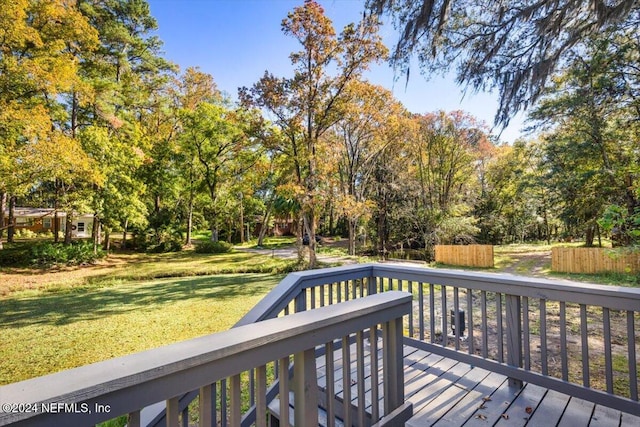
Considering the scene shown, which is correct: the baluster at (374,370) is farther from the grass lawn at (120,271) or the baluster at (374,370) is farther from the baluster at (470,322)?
the grass lawn at (120,271)

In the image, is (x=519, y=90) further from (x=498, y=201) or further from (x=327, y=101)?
(x=498, y=201)

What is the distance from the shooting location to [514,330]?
2031mm

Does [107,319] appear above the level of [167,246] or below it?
below

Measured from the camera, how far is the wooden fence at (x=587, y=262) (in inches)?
330

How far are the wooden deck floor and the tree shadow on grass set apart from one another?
18.5 feet

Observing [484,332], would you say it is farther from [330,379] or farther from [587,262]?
[587,262]

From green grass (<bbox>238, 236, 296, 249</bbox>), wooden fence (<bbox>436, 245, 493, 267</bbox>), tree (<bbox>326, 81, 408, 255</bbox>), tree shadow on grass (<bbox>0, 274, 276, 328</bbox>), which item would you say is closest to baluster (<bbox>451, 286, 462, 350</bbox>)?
tree shadow on grass (<bbox>0, 274, 276, 328</bbox>)

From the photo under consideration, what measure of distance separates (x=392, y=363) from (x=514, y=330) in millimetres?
1119

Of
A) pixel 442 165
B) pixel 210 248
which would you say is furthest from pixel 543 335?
pixel 210 248

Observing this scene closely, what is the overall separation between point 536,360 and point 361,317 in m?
3.19

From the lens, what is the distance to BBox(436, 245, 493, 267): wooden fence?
10922 millimetres

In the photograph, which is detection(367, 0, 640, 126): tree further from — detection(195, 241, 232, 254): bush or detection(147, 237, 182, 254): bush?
detection(147, 237, 182, 254): bush

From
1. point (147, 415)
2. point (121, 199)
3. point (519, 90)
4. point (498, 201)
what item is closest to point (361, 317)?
point (147, 415)

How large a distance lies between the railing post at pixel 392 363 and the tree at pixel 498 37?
11.7 ft
